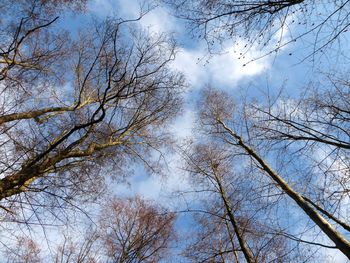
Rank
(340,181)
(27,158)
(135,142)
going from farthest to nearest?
(135,142) → (27,158) → (340,181)

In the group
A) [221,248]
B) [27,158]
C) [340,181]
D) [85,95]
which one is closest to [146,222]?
[221,248]

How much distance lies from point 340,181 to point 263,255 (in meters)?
3.36

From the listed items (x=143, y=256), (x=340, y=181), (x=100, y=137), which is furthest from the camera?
(x=143, y=256)

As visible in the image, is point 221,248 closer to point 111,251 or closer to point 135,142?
point 111,251

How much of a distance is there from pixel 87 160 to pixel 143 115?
197 centimetres

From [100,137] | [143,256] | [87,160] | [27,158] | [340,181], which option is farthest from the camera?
[143,256]

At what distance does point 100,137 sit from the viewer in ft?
24.7

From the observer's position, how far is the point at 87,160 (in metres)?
6.98

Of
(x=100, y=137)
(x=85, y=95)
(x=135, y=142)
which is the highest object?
(x=85, y=95)

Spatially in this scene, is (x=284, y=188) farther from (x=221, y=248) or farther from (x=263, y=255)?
(x=221, y=248)

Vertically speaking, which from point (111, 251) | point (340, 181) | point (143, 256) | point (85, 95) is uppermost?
point (85, 95)

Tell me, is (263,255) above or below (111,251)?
below

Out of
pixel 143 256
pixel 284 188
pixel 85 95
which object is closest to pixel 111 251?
pixel 143 256

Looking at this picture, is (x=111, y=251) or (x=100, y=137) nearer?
(x=100, y=137)
